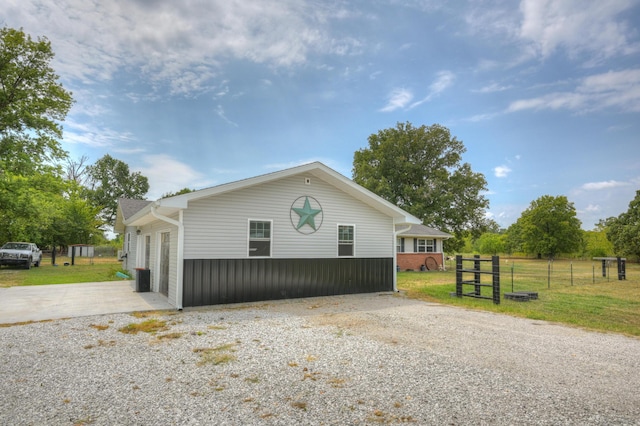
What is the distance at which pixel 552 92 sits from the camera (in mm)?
14406

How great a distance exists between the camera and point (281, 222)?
991 centimetres

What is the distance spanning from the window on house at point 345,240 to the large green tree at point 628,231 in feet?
116

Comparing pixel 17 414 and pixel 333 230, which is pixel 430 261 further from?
pixel 17 414

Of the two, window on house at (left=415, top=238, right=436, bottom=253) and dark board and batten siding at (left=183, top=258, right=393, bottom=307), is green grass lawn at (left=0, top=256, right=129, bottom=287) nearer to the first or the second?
dark board and batten siding at (left=183, top=258, right=393, bottom=307)

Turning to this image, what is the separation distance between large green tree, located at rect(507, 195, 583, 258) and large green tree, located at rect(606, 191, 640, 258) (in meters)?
5.66

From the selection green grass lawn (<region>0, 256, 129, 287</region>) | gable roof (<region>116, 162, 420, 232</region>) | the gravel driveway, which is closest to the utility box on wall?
gable roof (<region>116, 162, 420, 232</region>)

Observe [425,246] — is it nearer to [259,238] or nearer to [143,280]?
[259,238]

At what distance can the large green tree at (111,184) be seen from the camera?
43.2 m

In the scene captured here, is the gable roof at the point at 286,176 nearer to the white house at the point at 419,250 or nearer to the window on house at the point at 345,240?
the window on house at the point at 345,240

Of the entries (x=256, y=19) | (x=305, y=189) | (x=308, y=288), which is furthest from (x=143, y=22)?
(x=308, y=288)

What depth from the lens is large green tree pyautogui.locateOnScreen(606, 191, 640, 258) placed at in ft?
105

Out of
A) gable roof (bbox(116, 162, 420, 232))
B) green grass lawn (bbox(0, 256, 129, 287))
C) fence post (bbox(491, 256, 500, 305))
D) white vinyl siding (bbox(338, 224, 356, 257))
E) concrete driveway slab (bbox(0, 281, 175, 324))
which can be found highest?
gable roof (bbox(116, 162, 420, 232))

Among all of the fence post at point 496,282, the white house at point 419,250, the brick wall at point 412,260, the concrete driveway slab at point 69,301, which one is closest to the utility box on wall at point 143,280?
the concrete driveway slab at point 69,301

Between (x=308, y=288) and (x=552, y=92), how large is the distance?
1328cm
